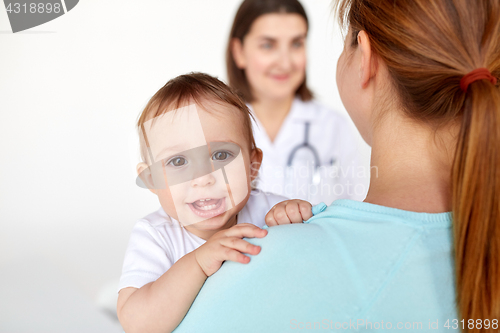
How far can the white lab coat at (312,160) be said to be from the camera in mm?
2070

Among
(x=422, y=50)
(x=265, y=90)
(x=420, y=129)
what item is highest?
(x=422, y=50)

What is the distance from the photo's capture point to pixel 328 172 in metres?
2.11

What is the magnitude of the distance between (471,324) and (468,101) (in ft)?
0.96

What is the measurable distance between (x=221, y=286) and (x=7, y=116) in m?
2.36

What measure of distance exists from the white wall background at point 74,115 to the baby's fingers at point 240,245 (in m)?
1.73

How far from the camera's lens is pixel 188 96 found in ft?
2.94

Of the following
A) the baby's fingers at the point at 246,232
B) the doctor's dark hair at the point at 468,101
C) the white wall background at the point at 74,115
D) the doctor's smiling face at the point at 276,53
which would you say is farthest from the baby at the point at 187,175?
the white wall background at the point at 74,115

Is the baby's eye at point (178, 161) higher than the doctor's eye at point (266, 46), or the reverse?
the doctor's eye at point (266, 46)

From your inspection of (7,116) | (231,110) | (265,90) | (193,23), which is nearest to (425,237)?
(231,110)

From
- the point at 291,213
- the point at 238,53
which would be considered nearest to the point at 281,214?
the point at 291,213

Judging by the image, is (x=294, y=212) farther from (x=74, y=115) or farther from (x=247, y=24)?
Result: (x=74, y=115)

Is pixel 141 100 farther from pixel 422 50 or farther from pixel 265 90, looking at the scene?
pixel 422 50

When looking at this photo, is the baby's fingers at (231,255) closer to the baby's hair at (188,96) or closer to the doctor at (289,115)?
the baby's hair at (188,96)

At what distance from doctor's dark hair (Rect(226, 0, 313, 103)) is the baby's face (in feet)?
3.99
